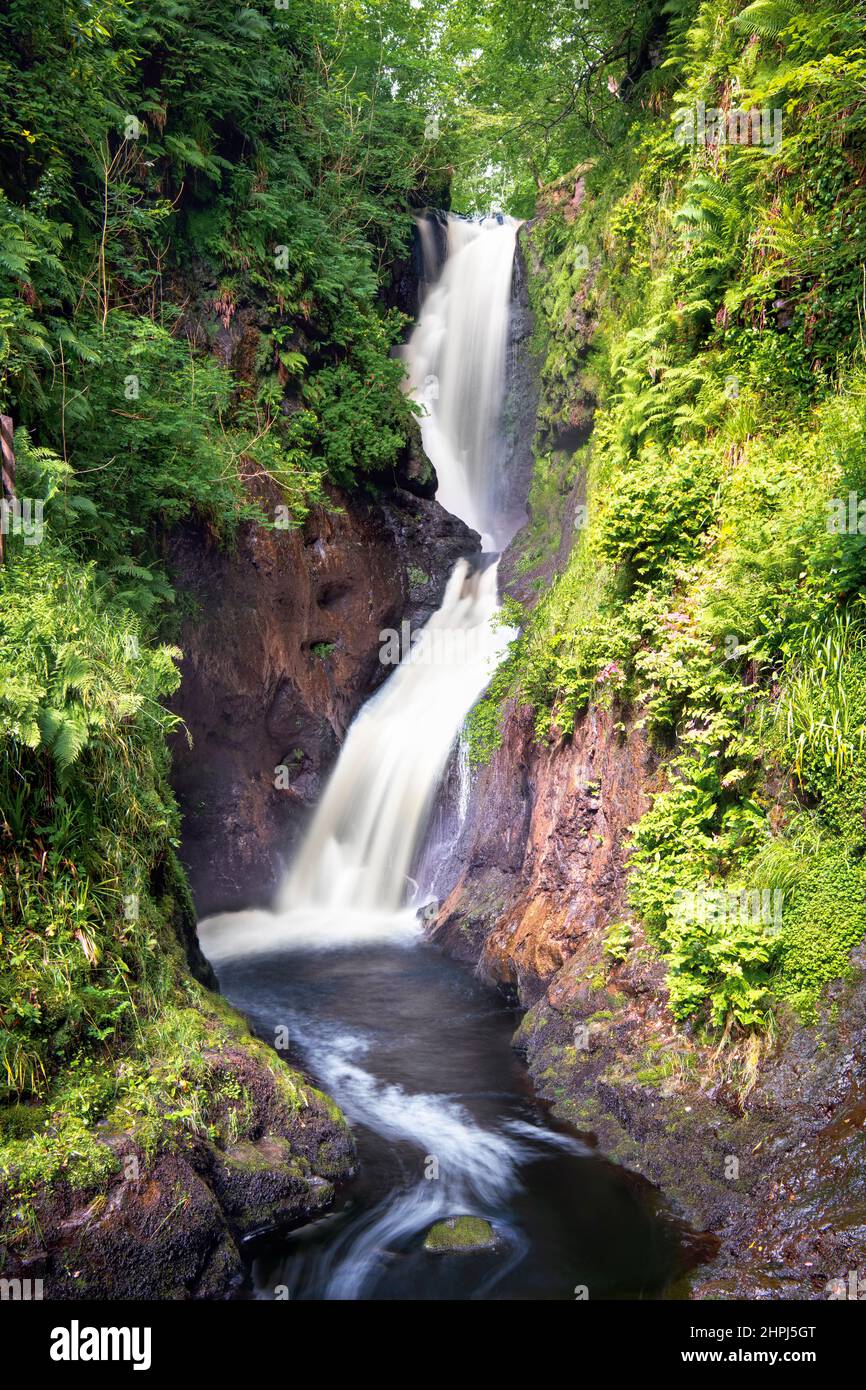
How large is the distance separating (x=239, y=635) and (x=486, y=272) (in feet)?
33.0

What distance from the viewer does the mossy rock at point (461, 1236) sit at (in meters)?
5.84

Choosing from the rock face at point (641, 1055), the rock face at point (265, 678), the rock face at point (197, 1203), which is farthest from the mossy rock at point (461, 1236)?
the rock face at point (265, 678)

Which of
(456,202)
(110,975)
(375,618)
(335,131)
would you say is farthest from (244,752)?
(456,202)

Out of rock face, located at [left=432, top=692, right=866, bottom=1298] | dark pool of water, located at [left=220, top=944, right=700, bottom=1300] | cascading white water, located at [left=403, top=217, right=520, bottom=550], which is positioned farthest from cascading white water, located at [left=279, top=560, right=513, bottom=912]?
cascading white water, located at [left=403, top=217, right=520, bottom=550]

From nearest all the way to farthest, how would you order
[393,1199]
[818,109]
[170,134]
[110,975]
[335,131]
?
[110,975], [393,1199], [818,109], [170,134], [335,131]

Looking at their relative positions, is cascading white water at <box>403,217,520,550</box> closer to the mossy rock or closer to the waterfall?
the waterfall

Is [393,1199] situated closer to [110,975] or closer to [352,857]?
[110,975]

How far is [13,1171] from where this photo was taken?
4.88m

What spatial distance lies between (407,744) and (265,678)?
220 cm

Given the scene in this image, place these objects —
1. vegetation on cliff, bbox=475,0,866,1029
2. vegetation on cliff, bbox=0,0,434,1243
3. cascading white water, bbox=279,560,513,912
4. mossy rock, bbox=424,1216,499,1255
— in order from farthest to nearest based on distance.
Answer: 1. cascading white water, bbox=279,560,513,912
2. vegetation on cliff, bbox=475,0,866,1029
3. mossy rock, bbox=424,1216,499,1255
4. vegetation on cliff, bbox=0,0,434,1243

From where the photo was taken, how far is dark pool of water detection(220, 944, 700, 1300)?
552cm

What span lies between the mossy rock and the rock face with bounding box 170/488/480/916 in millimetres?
7519

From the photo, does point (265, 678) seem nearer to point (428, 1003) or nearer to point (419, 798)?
point (419, 798)

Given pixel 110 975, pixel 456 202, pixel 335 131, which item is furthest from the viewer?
pixel 456 202
